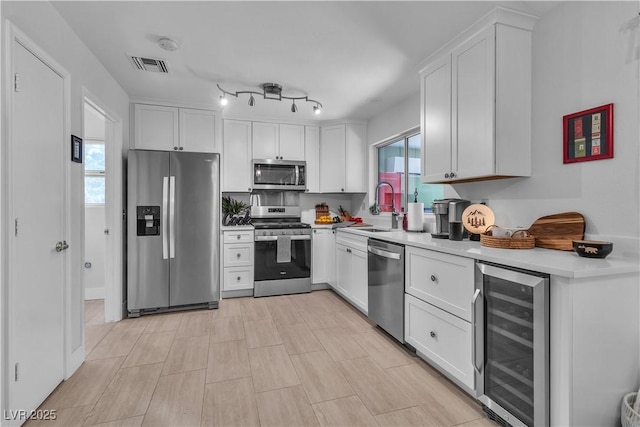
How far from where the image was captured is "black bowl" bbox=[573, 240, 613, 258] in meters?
1.58

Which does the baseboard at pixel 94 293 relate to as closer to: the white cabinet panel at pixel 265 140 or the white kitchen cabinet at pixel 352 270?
the white cabinet panel at pixel 265 140

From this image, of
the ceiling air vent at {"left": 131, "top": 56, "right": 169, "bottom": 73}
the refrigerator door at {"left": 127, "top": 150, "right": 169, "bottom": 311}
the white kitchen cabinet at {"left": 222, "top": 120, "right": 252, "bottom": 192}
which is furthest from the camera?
the white kitchen cabinet at {"left": 222, "top": 120, "right": 252, "bottom": 192}

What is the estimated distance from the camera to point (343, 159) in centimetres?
477

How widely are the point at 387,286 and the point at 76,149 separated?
2.77 metres

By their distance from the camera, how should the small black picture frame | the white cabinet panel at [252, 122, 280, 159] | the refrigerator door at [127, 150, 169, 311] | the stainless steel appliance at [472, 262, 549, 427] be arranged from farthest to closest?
the white cabinet panel at [252, 122, 280, 159]
the refrigerator door at [127, 150, 169, 311]
the small black picture frame
the stainless steel appliance at [472, 262, 549, 427]

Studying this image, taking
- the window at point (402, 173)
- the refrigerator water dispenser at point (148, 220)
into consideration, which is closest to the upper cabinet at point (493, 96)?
the window at point (402, 173)

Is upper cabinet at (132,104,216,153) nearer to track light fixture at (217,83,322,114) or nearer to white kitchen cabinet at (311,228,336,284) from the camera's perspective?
track light fixture at (217,83,322,114)

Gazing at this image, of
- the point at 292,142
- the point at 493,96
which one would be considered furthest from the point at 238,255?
the point at 493,96

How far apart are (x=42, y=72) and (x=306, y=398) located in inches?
103

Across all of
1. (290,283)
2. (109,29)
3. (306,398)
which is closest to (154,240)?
(290,283)

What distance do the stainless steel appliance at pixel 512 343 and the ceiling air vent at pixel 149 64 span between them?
3.11 metres

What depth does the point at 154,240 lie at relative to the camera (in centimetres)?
348

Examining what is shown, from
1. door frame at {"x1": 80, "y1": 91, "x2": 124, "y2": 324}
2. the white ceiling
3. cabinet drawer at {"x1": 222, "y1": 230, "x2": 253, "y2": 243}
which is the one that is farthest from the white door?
cabinet drawer at {"x1": 222, "y1": 230, "x2": 253, "y2": 243}

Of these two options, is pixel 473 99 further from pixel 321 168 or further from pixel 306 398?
pixel 321 168
